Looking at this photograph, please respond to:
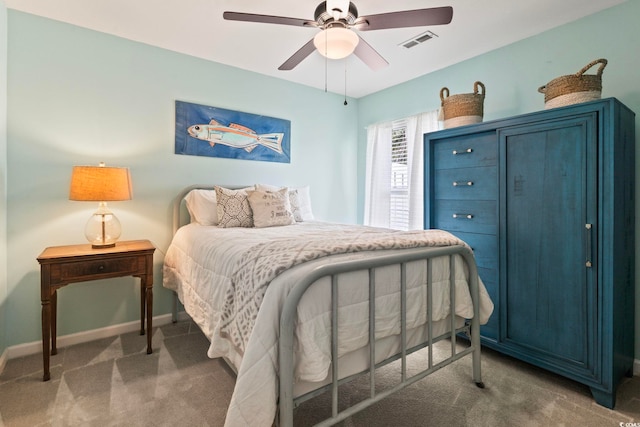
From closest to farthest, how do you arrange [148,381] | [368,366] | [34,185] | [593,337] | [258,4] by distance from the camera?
[368,366] < [593,337] < [148,381] < [258,4] < [34,185]

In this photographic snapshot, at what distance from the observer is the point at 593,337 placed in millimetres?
1757

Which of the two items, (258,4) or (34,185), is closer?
(258,4)

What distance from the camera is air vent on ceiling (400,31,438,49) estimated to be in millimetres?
2514

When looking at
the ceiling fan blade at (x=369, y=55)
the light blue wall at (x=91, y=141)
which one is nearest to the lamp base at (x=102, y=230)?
the light blue wall at (x=91, y=141)

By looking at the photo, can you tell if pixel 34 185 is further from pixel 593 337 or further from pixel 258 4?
pixel 593 337

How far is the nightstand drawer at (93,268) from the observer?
199cm

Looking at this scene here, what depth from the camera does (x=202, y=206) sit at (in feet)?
8.77

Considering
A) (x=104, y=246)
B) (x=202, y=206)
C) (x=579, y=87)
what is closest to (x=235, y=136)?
(x=202, y=206)

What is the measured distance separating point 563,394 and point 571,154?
54.3 inches

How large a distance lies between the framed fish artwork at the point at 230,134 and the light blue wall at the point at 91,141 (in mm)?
73

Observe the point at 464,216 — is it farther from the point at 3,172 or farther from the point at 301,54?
the point at 3,172

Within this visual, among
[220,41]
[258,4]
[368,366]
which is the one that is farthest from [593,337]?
[220,41]

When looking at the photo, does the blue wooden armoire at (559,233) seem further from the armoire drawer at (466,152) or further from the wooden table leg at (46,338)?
the wooden table leg at (46,338)

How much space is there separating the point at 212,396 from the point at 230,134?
2280 mm
